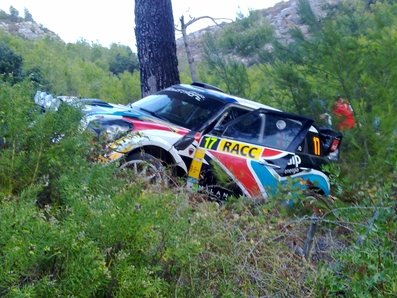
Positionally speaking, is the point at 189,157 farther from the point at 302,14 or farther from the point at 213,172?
the point at 302,14

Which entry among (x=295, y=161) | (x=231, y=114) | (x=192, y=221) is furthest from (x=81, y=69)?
(x=192, y=221)

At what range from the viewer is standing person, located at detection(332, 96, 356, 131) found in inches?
267

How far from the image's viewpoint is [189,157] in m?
7.80

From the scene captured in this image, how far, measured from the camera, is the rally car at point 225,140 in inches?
294

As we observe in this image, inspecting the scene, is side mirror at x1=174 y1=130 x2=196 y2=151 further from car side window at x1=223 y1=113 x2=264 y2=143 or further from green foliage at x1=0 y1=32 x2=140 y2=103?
green foliage at x1=0 y1=32 x2=140 y2=103

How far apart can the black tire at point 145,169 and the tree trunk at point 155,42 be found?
3666 mm

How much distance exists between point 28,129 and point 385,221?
2397mm

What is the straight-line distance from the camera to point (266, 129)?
8359mm

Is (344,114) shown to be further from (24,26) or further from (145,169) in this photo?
(24,26)

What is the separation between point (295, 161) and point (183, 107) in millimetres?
1629

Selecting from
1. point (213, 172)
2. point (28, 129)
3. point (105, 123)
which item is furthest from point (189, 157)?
point (28, 129)

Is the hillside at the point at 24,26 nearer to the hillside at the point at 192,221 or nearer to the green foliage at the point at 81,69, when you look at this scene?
the green foliage at the point at 81,69

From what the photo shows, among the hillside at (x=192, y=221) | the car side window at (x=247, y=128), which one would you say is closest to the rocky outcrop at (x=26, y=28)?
the car side window at (x=247, y=128)

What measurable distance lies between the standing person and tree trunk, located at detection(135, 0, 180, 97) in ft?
13.0
